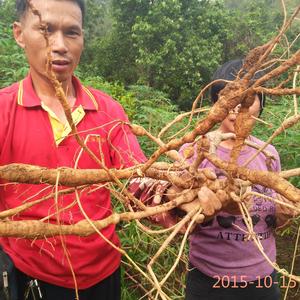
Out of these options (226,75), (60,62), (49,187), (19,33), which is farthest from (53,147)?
(226,75)

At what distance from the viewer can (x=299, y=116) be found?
88 centimetres

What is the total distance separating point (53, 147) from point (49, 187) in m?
0.12

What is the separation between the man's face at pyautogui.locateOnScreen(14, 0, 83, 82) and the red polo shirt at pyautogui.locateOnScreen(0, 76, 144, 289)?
0.10 metres

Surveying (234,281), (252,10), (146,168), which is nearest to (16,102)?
(146,168)

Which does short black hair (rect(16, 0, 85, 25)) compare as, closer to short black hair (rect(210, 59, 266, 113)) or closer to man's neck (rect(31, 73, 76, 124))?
man's neck (rect(31, 73, 76, 124))

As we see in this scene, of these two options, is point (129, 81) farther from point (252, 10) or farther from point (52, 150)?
point (52, 150)

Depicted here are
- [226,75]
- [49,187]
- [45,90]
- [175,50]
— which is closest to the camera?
[49,187]

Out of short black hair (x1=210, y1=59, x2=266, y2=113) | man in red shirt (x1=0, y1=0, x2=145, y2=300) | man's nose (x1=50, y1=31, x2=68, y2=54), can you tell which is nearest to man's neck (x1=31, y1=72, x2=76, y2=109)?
man in red shirt (x1=0, y1=0, x2=145, y2=300)

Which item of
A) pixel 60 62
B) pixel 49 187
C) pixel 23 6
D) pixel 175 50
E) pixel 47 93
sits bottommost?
pixel 175 50

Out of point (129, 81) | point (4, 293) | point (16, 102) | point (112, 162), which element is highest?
point (16, 102)

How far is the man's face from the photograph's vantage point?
3.49 feet

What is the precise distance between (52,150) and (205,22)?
29.7ft

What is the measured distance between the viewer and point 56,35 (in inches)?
42.4

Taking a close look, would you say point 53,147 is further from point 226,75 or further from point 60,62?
point 226,75
